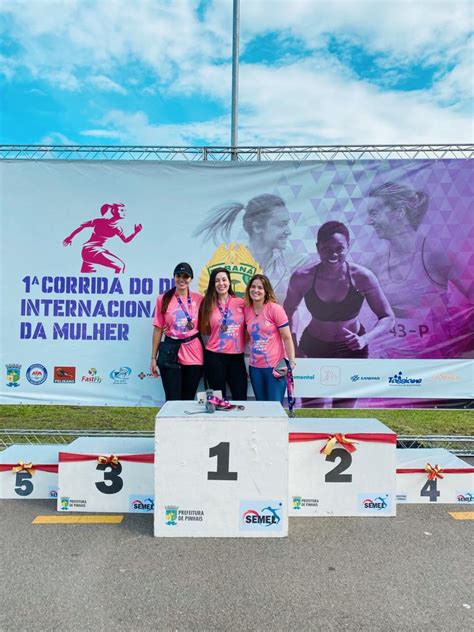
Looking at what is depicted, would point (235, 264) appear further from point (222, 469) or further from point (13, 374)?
point (13, 374)

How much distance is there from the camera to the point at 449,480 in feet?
13.0

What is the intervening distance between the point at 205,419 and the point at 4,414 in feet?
17.4

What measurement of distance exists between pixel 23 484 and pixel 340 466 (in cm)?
247

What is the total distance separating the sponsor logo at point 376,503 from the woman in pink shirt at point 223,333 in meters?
1.52

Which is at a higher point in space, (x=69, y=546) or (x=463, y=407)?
(x=463, y=407)

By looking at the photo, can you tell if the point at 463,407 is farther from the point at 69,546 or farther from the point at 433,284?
the point at 69,546

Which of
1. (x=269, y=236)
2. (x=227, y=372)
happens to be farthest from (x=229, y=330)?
(x=269, y=236)

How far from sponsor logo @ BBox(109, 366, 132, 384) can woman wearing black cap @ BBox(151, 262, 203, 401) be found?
0.52m

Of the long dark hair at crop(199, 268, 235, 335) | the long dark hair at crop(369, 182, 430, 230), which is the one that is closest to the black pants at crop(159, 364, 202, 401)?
the long dark hair at crop(199, 268, 235, 335)

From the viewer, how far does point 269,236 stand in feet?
17.0

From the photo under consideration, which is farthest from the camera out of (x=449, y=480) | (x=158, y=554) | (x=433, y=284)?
(x=433, y=284)

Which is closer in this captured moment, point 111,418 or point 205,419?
point 205,419

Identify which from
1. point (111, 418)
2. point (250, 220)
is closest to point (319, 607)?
point (250, 220)

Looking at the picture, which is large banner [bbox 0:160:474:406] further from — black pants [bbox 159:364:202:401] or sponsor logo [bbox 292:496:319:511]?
sponsor logo [bbox 292:496:319:511]
